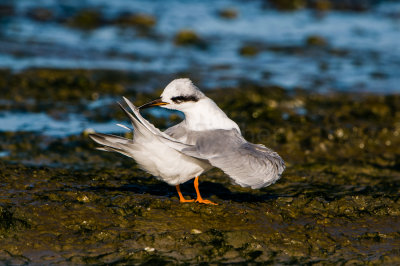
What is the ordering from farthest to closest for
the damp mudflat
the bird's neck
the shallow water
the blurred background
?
the shallow water < the blurred background < the bird's neck < the damp mudflat

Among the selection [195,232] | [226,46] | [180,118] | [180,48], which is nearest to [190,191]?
[195,232]

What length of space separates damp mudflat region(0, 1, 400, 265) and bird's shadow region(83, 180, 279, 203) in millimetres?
17

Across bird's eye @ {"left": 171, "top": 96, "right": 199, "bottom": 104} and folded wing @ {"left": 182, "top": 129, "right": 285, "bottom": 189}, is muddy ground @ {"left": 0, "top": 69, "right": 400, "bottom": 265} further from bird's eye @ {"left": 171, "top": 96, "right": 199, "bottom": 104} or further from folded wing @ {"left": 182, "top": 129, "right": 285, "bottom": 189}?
bird's eye @ {"left": 171, "top": 96, "right": 199, "bottom": 104}

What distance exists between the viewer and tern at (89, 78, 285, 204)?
4012 mm

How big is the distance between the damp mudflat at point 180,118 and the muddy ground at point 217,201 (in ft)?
0.05

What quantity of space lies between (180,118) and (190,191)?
2399mm

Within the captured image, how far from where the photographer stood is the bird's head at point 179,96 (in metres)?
4.30

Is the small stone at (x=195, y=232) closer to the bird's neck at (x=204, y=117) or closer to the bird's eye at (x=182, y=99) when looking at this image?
the bird's neck at (x=204, y=117)

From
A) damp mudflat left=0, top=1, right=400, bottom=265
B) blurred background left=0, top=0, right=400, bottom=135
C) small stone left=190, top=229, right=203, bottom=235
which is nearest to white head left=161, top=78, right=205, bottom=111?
damp mudflat left=0, top=1, right=400, bottom=265

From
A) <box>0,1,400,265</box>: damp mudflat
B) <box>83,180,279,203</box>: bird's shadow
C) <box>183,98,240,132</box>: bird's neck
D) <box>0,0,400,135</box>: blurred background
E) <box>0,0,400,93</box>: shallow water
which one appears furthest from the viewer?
<box>0,0,400,93</box>: shallow water

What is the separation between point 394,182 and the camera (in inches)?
216

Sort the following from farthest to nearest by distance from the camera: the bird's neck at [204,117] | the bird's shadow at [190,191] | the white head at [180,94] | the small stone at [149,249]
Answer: the bird's shadow at [190,191], the bird's neck at [204,117], the white head at [180,94], the small stone at [149,249]

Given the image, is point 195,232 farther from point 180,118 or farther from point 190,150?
point 180,118

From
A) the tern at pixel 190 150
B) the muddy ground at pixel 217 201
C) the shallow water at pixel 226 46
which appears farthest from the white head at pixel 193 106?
the shallow water at pixel 226 46
